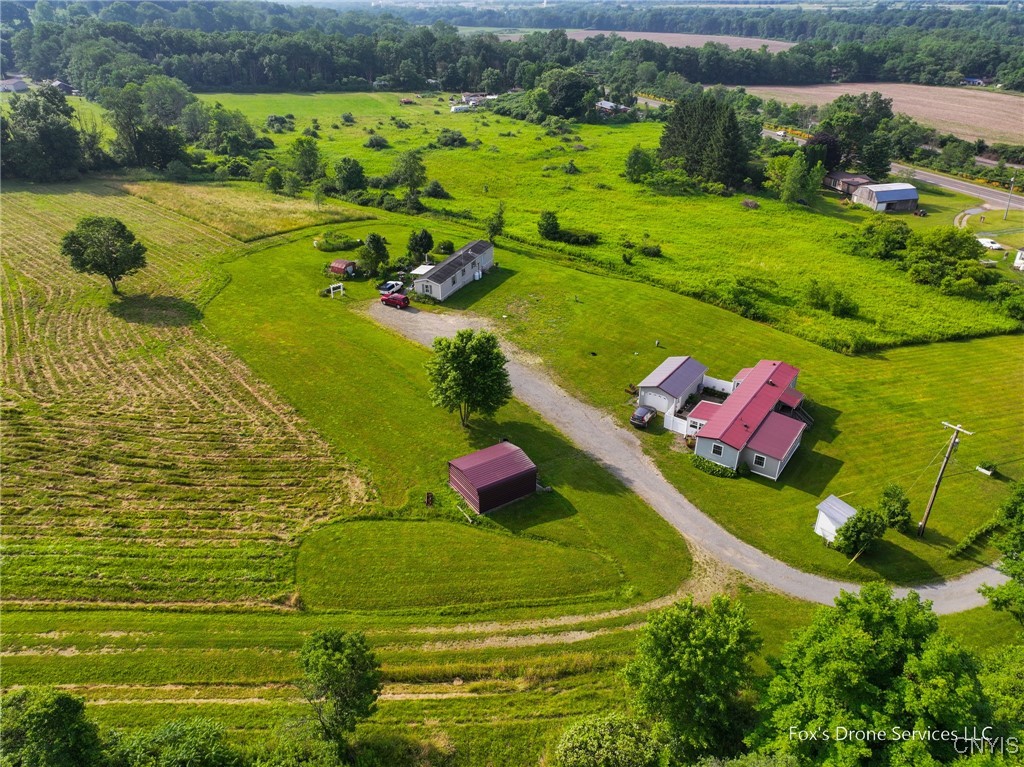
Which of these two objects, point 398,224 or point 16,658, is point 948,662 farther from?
point 398,224

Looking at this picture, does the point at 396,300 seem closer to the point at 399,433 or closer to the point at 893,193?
the point at 399,433

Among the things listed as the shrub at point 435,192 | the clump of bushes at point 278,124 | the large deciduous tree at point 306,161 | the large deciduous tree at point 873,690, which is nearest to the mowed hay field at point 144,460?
the large deciduous tree at point 873,690

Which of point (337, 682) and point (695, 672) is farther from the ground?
point (695, 672)

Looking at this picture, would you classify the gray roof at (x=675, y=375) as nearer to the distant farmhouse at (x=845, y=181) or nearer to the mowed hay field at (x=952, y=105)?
the distant farmhouse at (x=845, y=181)

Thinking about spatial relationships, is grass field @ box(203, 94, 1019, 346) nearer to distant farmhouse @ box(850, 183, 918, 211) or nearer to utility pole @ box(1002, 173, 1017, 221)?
distant farmhouse @ box(850, 183, 918, 211)

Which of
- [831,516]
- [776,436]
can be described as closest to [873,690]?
[831,516]

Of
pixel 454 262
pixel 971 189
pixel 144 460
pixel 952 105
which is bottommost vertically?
pixel 144 460

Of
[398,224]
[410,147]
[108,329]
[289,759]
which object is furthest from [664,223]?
[289,759]

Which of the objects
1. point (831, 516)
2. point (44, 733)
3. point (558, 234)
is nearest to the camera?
point (44, 733)
